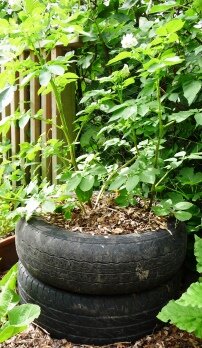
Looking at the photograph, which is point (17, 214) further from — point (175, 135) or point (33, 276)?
point (175, 135)

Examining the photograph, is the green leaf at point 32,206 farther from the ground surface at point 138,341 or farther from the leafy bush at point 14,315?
the ground surface at point 138,341

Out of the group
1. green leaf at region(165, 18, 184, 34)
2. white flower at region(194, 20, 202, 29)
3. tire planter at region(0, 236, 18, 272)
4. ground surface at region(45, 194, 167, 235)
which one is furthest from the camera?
tire planter at region(0, 236, 18, 272)

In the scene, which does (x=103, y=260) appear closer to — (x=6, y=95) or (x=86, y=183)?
(x=86, y=183)

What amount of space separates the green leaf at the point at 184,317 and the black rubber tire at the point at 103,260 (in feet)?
0.50

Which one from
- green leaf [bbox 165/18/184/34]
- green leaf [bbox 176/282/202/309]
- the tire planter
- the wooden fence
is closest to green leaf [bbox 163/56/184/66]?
green leaf [bbox 165/18/184/34]

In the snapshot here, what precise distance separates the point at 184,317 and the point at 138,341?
303mm

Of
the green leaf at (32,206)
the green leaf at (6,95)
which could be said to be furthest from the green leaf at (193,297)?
the green leaf at (6,95)

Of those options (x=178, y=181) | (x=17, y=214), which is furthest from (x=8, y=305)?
(x=178, y=181)

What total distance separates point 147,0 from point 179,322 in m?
1.88

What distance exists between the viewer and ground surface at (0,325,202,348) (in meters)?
1.83

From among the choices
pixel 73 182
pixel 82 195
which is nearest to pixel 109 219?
pixel 82 195

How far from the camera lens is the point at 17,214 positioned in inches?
77.6

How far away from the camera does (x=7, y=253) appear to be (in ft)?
8.66

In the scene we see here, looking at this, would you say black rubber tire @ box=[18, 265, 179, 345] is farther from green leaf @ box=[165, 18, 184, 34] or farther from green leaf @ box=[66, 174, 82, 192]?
green leaf @ box=[165, 18, 184, 34]
